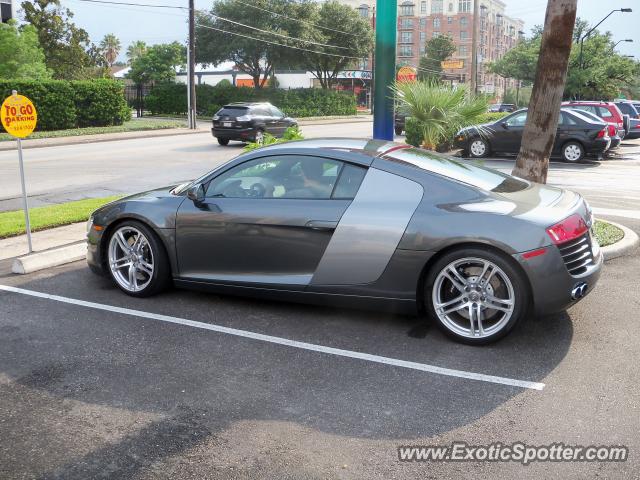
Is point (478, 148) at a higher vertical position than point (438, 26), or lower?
lower

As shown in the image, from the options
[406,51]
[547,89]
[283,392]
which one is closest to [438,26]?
[406,51]

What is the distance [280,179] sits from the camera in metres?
5.89

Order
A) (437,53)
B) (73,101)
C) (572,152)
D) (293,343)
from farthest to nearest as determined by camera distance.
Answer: (437,53)
(73,101)
(572,152)
(293,343)

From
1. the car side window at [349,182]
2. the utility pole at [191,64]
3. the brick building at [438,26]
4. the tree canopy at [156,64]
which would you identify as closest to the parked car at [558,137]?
the car side window at [349,182]

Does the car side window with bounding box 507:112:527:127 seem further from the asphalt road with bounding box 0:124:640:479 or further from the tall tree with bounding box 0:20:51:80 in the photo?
the tall tree with bounding box 0:20:51:80

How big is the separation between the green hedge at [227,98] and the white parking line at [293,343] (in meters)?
40.9

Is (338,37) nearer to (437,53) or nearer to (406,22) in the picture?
(437,53)

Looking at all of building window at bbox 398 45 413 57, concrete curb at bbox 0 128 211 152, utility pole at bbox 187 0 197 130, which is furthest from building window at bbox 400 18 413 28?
concrete curb at bbox 0 128 211 152

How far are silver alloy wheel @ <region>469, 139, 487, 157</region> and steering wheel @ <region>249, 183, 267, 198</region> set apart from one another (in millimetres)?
15852

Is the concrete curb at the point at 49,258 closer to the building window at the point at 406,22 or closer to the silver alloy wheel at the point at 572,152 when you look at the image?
the silver alloy wheel at the point at 572,152

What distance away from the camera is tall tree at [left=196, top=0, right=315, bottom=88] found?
2221 inches


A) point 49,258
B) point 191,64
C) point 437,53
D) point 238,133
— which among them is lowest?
point 49,258

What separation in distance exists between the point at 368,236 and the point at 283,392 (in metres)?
1.48

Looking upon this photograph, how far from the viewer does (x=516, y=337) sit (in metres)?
5.29
